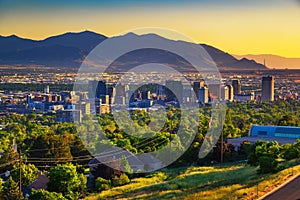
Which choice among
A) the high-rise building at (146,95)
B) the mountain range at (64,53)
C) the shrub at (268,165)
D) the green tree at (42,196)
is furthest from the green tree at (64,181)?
the mountain range at (64,53)

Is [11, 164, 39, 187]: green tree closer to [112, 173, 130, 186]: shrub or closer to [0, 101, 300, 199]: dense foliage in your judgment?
[0, 101, 300, 199]: dense foliage

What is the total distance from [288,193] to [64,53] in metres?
55.7

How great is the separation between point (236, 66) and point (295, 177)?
36.3 m

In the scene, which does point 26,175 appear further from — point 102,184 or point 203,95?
point 203,95

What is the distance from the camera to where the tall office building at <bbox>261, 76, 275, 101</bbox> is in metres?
33.5

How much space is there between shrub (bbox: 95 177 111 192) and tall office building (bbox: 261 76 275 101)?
26.5 meters

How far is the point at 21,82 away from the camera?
4794cm

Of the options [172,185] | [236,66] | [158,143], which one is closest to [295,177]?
[172,185]

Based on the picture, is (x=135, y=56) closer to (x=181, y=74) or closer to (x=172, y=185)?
(x=181, y=74)

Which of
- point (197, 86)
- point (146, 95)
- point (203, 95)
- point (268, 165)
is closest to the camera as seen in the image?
point (268, 165)

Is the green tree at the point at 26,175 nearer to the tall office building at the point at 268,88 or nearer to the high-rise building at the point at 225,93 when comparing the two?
the high-rise building at the point at 225,93

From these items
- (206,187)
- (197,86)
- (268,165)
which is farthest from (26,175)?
(197,86)

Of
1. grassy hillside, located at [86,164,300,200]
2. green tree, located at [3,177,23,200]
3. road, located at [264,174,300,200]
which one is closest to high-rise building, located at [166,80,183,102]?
grassy hillside, located at [86,164,300,200]

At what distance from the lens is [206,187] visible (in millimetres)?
6172
